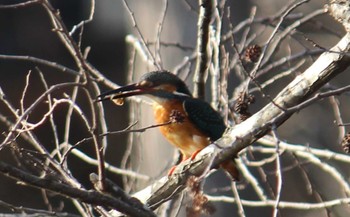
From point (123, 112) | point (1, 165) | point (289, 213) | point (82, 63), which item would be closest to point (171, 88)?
point (82, 63)

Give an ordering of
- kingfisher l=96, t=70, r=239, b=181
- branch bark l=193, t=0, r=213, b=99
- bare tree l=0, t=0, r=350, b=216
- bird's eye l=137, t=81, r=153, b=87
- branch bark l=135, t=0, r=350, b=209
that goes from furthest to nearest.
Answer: kingfisher l=96, t=70, r=239, b=181
bird's eye l=137, t=81, r=153, b=87
branch bark l=193, t=0, r=213, b=99
branch bark l=135, t=0, r=350, b=209
bare tree l=0, t=0, r=350, b=216

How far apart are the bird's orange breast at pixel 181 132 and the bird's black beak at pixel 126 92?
281mm

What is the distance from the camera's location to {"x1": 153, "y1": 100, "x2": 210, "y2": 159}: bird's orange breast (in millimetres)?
3982

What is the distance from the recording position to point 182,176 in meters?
3.07

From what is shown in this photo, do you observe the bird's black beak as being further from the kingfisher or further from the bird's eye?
the kingfisher

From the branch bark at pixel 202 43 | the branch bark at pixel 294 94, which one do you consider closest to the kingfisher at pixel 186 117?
the branch bark at pixel 202 43

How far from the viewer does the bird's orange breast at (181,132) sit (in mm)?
3982

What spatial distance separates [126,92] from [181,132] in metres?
0.68

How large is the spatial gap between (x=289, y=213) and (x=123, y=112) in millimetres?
2090

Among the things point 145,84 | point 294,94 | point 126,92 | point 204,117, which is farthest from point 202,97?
point 294,94

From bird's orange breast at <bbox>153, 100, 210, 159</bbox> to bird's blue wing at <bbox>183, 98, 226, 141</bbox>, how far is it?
0.09 feet

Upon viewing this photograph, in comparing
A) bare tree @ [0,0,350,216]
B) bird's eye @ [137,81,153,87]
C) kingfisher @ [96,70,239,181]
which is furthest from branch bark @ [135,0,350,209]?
kingfisher @ [96,70,239,181]

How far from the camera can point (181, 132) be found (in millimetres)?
4000

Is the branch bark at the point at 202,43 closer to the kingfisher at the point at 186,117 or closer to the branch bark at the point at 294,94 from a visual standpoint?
the kingfisher at the point at 186,117
